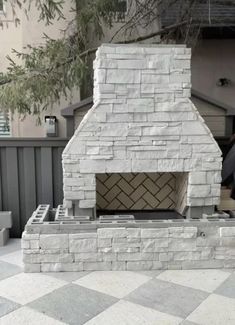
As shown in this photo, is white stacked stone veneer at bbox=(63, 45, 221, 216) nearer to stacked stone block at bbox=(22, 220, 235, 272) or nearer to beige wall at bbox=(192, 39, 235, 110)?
stacked stone block at bbox=(22, 220, 235, 272)

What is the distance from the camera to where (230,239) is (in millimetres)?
3330

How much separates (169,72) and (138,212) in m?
1.81

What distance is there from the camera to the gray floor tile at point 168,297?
2574mm

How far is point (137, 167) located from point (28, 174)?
1.69 metres

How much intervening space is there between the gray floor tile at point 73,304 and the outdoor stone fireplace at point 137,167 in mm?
472

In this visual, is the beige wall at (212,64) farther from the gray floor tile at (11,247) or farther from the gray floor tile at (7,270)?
the gray floor tile at (7,270)

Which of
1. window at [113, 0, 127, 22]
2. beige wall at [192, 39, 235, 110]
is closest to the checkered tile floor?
window at [113, 0, 127, 22]

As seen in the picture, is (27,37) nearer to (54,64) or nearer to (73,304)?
(54,64)

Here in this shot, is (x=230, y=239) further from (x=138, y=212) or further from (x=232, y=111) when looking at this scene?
(x=232, y=111)

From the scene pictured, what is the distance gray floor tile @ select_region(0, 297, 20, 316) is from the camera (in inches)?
99.7

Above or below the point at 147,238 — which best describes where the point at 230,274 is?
below

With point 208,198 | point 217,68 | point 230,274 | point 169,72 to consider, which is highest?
point 217,68

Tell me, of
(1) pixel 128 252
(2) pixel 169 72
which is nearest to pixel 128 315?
(1) pixel 128 252

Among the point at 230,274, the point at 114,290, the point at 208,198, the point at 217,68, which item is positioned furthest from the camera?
the point at 217,68
